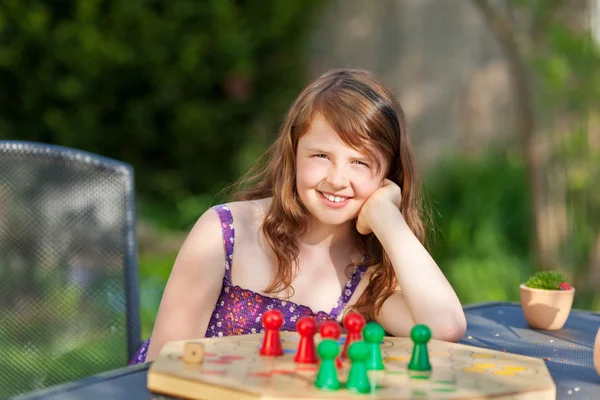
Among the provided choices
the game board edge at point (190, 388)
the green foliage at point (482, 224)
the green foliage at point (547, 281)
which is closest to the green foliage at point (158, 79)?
the green foliage at point (482, 224)

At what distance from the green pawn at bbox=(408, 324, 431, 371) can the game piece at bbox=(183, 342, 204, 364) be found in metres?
0.35

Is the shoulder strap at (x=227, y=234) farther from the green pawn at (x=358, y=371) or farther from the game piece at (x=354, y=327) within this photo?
the green pawn at (x=358, y=371)

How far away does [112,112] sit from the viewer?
6.66 m

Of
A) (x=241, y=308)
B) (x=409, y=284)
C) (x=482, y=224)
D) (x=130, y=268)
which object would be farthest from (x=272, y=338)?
(x=482, y=224)

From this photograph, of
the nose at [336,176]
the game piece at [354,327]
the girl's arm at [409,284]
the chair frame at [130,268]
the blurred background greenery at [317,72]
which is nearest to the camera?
the game piece at [354,327]

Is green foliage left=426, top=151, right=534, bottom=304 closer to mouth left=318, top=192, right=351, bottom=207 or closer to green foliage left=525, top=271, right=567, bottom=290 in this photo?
green foliage left=525, top=271, right=567, bottom=290

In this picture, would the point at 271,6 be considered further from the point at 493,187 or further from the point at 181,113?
the point at 493,187

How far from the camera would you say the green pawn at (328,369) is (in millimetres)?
1371

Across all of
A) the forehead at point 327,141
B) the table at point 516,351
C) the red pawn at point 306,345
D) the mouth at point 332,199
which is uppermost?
the forehead at point 327,141

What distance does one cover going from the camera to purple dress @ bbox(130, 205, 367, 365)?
2.14 metres

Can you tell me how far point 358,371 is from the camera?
138 centimetres

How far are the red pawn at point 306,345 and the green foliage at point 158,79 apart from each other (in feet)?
15.7

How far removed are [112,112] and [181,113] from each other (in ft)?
1.77

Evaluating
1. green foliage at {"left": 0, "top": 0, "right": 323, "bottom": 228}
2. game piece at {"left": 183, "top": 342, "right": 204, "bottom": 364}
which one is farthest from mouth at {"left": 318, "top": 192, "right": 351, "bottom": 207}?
green foliage at {"left": 0, "top": 0, "right": 323, "bottom": 228}
